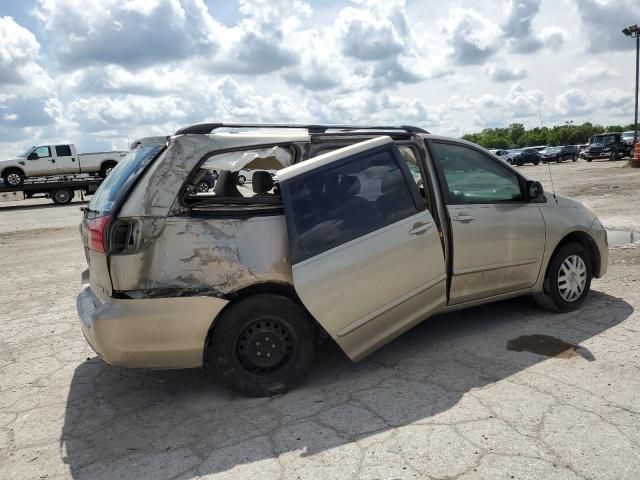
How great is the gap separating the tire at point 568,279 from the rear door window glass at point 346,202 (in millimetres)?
1830

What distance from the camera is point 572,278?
511 cm

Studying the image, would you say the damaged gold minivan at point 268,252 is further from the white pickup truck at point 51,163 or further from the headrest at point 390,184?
the white pickup truck at point 51,163

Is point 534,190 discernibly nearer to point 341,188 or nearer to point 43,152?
point 341,188

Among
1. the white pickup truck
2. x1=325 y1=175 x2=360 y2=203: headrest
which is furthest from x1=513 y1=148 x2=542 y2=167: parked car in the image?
x1=325 y1=175 x2=360 y2=203: headrest

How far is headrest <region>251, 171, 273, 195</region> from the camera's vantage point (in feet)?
14.8

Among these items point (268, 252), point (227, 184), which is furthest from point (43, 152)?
point (268, 252)

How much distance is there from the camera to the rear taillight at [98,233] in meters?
3.46

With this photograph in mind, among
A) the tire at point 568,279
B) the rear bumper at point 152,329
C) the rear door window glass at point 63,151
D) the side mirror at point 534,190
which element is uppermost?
the rear door window glass at point 63,151

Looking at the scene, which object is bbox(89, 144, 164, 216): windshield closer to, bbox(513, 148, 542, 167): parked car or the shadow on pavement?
the shadow on pavement

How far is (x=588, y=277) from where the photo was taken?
5.23 meters

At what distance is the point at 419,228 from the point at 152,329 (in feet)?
6.59

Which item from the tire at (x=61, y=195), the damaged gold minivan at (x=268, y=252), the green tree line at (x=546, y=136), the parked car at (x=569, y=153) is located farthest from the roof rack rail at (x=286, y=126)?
the green tree line at (x=546, y=136)

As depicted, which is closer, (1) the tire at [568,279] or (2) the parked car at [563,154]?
(1) the tire at [568,279]

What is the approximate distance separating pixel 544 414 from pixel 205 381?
2.38 meters
